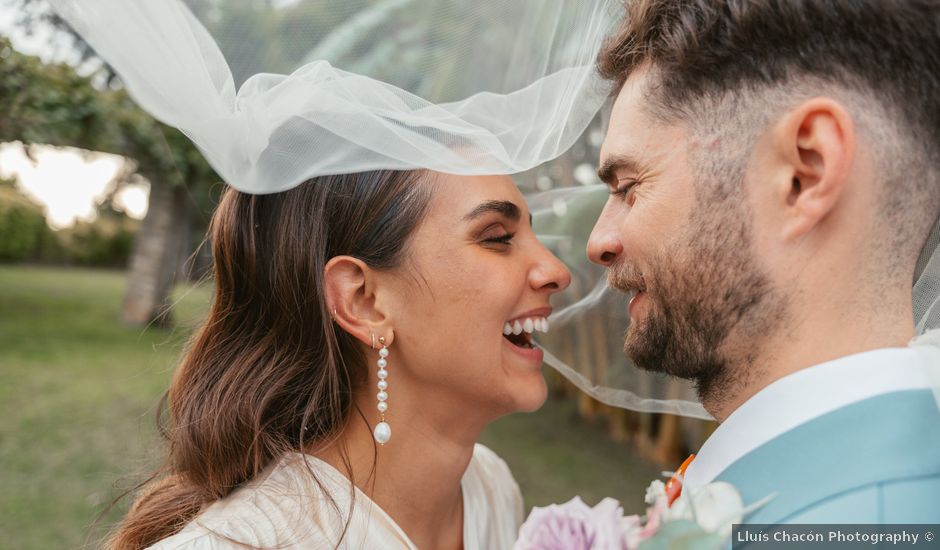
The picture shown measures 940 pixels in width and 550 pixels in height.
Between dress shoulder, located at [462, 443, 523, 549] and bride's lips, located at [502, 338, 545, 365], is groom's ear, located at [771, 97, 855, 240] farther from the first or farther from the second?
dress shoulder, located at [462, 443, 523, 549]

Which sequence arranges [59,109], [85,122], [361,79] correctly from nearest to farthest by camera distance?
1. [361,79]
2. [59,109]
3. [85,122]

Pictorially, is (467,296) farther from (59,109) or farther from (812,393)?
(59,109)

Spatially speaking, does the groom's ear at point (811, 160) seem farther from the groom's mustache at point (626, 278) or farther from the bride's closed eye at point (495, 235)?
the bride's closed eye at point (495, 235)

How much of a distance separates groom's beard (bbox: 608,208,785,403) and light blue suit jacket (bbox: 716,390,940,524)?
25 cm

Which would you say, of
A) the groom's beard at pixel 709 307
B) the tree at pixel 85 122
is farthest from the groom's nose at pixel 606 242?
the tree at pixel 85 122

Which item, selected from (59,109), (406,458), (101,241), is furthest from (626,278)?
(101,241)

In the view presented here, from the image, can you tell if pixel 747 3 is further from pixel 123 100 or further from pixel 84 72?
pixel 123 100

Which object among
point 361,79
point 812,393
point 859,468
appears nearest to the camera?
point 859,468

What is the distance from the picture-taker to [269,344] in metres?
2.40

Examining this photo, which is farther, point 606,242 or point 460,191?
point 460,191

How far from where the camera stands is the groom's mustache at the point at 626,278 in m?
1.84

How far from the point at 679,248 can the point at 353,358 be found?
1154 millimetres

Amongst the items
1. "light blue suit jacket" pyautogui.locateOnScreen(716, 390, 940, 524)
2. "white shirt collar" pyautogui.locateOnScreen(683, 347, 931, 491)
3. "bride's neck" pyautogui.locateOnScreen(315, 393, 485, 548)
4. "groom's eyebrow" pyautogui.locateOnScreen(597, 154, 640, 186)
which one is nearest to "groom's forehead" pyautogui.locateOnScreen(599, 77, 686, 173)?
"groom's eyebrow" pyautogui.locateOnScreen(597, 154, 640, 186)

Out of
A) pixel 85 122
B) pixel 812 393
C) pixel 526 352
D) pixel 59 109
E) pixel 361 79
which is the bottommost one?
pixel 812 393
